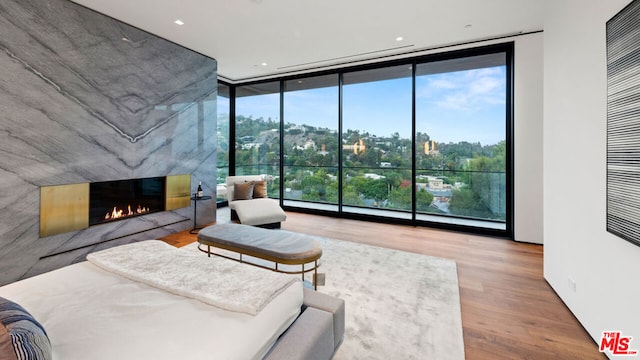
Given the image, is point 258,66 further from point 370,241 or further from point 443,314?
point 443,314

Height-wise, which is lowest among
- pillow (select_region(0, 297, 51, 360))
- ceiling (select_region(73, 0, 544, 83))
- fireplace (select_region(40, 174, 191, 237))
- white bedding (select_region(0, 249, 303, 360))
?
white bedding (select_region(0, 249, 303, 360))

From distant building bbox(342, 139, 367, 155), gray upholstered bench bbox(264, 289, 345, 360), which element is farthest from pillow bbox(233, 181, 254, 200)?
gray upholstered bench bbox(264, 289, 345, 360)

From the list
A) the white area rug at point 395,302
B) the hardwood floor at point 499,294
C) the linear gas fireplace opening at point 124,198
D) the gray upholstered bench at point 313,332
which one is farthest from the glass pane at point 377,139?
the gray upholstered bench at point 313,332

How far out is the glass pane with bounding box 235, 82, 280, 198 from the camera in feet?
21.1

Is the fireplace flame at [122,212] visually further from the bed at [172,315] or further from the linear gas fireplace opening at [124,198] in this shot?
the bed at [172,315]

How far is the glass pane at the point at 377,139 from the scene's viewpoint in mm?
5062

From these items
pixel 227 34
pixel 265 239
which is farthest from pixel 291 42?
pixel 265 239

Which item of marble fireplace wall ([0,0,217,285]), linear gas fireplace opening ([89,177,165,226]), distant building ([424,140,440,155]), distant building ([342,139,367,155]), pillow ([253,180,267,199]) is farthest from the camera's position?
distant building ([342,139,367,155])

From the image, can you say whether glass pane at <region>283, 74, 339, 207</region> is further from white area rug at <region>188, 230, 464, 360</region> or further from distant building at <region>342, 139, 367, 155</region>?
white area rug at <region>188, 230, 464, 360</region>

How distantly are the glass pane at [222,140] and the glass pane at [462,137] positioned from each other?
4.46 m

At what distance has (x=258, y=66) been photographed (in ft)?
17.9

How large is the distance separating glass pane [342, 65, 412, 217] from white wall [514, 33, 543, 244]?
162 cm

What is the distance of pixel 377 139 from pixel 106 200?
4.52 m

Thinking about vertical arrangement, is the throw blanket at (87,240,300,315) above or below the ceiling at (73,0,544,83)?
below
